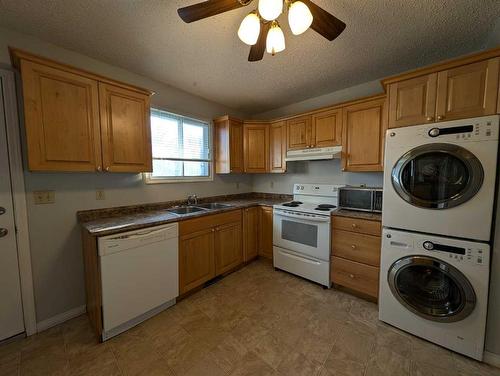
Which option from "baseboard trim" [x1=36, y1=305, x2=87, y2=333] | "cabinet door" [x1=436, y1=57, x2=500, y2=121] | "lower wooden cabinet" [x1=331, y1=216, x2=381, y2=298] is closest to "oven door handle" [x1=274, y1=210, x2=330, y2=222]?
"lower wooden cabinet" [x1=331, y1=216, x2=381, y2=298]

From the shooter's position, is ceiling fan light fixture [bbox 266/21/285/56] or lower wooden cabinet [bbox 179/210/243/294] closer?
ceiling fan light fixture [bbox 266/21/285/56]

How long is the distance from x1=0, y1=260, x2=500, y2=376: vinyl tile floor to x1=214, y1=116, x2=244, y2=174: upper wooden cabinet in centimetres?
184

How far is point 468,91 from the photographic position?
4.83 ft

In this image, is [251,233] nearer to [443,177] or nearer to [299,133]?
[299,133]

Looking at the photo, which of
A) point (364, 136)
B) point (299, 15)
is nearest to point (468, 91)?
point (364, 136)

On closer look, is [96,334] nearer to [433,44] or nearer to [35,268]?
[35,268]

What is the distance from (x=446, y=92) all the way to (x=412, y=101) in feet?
0.67

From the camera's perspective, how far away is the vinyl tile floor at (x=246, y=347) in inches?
55.9

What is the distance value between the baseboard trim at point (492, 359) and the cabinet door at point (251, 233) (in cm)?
228

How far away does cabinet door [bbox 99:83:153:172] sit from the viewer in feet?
5.98

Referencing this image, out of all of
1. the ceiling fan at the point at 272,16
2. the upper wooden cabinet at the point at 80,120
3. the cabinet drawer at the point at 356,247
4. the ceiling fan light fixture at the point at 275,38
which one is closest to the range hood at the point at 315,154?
the cabinet drawer at the point at 356,247

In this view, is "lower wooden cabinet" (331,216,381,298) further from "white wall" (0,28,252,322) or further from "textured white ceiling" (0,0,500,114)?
"white wall" (0,28,252,322)

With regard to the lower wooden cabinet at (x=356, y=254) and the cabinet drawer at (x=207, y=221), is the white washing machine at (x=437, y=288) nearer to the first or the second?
the lower wooden cabinet at (x=356, y=254)

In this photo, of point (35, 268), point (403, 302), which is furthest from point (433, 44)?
point (35, 268)
